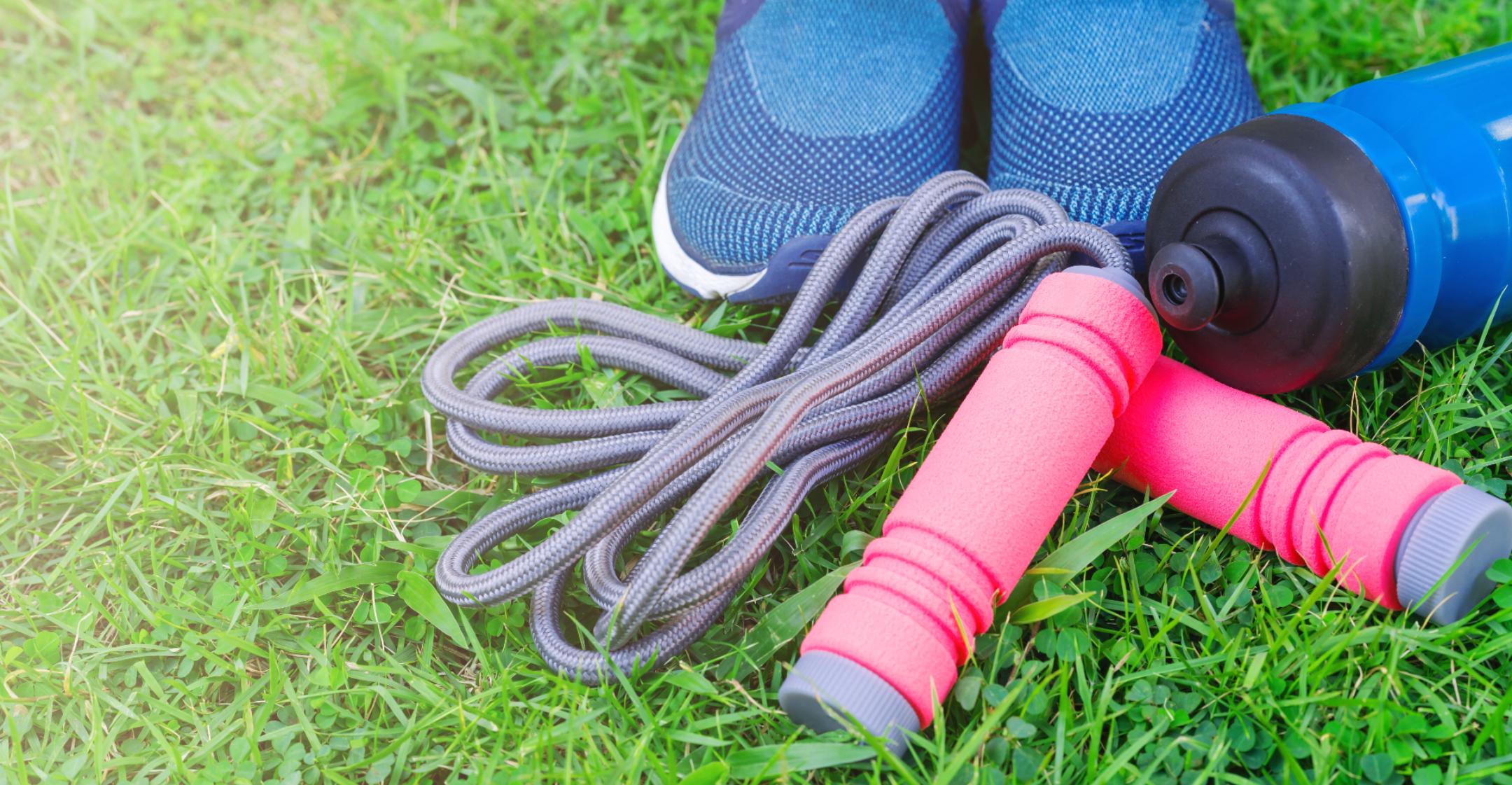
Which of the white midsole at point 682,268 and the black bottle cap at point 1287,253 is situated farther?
the white midsole at point 682,268

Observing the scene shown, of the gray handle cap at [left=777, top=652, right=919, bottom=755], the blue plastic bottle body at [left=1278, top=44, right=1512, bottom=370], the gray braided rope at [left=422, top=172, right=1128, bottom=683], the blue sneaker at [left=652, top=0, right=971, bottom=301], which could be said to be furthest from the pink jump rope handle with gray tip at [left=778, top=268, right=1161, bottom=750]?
the blue sneaker at [left=652, top=0, right=971, bottom=301]

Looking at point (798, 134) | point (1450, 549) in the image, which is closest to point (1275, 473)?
point (1450, 549)

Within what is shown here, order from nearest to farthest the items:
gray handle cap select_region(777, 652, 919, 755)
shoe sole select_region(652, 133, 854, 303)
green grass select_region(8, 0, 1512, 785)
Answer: gray handle cap select_region(777, 652, 919, 755) < green grass select_region(8, 0, 1512, 785) < shoe sole select_region(652, 133, 854, 303)

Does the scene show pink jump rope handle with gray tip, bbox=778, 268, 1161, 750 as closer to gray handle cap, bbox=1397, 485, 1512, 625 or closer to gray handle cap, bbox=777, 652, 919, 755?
gray handle cap, bbox=777, 652, 919, 755

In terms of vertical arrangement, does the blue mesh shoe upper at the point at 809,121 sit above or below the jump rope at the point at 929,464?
above

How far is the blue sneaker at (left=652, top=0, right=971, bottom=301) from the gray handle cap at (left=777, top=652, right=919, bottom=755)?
561 mm

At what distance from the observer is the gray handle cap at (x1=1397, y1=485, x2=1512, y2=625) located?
0.98 meters

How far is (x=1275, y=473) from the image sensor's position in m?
1.07

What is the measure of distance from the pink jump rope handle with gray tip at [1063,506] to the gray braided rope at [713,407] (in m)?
0.12

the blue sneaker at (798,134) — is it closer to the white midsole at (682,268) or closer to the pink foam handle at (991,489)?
the white midsole at (682,268)

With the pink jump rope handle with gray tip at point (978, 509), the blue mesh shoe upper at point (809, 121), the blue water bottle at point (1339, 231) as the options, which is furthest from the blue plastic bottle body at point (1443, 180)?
the blue mesh shoe upper at point (809, 121)

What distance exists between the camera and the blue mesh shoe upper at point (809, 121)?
1.43 metres

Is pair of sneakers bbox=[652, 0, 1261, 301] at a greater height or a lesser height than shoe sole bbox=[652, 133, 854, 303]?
greater

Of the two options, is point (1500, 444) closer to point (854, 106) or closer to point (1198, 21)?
point (1198, 21)
